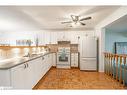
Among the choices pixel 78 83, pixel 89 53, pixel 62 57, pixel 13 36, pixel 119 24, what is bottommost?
pixel 78 83

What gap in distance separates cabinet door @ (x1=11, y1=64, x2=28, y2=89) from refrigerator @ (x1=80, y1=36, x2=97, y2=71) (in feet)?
13.3

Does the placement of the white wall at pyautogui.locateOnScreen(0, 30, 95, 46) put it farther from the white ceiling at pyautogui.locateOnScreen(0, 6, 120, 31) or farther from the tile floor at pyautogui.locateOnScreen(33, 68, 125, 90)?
the tile floor at pyautogui.locateOnScreen(33, 68, 125, 90)

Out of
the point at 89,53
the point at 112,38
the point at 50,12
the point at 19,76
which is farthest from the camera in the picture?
the point at 112,38

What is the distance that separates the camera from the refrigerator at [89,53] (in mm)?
6543

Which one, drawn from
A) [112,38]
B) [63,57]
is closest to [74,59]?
[63,57]

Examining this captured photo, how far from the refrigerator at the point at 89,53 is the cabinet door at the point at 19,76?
407cm

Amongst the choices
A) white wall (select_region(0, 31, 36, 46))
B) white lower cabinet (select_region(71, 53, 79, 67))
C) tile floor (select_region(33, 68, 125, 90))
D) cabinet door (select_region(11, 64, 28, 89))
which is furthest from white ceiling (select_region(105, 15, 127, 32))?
white wall (select_region(0, 31, 36, 46))

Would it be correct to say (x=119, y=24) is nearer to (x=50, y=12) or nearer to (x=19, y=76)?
(x=50, y=12)

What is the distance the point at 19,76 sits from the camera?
2.64m

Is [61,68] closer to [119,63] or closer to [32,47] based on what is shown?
[32,47]

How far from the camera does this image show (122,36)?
27.2ft

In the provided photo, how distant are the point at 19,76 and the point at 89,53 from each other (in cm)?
449

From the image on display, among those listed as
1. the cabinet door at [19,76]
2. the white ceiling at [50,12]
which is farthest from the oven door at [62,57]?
the cabinet door at [19,76]
